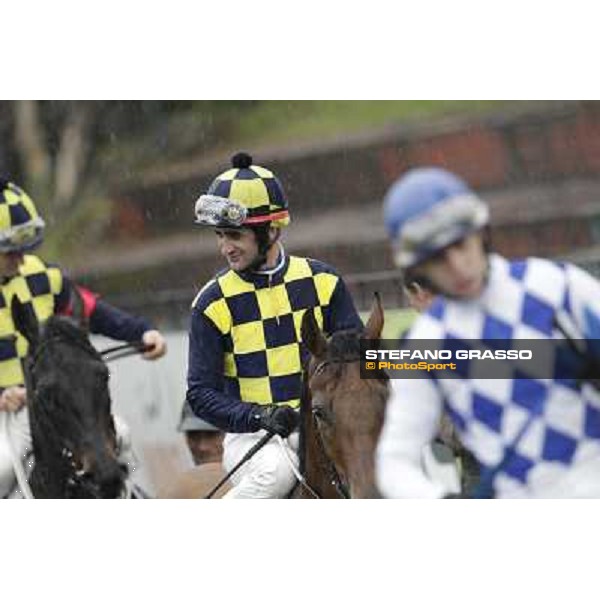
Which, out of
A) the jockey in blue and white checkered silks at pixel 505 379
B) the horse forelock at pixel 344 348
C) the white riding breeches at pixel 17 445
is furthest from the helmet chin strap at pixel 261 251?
the jockey in blue and white checkered silks at pixel 505 379

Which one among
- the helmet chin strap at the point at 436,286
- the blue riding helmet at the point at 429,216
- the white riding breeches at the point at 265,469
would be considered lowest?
the white riding breeches at the point at 265,469

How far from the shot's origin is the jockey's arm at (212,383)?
4.62m

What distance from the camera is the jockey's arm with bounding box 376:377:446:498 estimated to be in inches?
138

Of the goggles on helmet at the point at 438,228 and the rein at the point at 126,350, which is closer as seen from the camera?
the goggles on helmet at the point at 438,228

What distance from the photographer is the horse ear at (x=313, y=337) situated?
440cm

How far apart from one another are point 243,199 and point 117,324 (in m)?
0.62

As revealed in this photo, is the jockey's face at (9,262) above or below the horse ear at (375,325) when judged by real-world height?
above

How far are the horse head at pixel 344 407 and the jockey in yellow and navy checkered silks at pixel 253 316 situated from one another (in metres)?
0.16

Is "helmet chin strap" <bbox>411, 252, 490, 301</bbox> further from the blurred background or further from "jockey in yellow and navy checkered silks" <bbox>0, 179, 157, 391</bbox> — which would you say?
"jockey in yellow and navy checkered silks" <bbox>0, 179, 157, 391</bbox>

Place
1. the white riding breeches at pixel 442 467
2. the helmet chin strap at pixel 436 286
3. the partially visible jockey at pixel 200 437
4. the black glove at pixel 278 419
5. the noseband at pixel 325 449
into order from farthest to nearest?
the partially visible jockey at pixel 200 437, the black glove at pixel 278 419, the noseband at pixel 325 449, the white riding breeches at pixel 442 467, the helmet chin strap at pixel 436 286

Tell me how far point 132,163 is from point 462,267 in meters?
1.51

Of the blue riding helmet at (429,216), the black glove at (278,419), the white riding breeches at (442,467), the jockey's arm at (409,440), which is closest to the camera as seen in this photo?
the jockey's arm at (409,440)

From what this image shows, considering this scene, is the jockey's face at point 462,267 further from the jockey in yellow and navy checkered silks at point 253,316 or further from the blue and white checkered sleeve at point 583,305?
the jockey in yellow and navy checkered silks at point 253,316

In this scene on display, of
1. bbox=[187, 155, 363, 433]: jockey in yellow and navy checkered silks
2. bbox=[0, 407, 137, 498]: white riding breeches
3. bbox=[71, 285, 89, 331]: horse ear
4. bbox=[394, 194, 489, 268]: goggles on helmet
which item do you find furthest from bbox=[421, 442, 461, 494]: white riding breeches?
bbox=[71, 285, 89, 331]: horse ear
